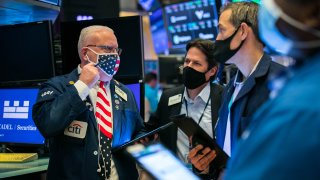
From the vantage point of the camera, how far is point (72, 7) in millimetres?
4992

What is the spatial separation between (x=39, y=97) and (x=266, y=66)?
139 cm

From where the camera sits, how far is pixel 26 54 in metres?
Answer: 3.73

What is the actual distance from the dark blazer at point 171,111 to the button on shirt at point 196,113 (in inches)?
1.4

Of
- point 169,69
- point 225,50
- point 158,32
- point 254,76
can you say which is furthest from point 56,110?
point 158,32

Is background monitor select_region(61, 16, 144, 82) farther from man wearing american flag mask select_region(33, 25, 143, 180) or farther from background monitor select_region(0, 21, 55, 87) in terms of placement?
man wearing american flag mask select_region(33, 25, 143, 180)

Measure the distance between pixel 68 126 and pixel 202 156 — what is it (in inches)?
35.8

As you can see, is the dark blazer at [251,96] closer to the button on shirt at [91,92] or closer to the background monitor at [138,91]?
the button on shirt at [91,92]

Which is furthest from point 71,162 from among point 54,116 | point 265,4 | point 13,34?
point 265,4

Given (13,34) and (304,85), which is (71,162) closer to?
(13,34)

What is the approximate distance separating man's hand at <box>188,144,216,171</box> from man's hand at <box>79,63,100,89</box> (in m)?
0.79

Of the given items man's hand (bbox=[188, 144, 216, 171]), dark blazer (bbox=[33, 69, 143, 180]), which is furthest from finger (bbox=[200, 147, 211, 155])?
dark blazer (bbox=[33, 69, 143, 180])

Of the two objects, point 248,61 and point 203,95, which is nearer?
point 248,61

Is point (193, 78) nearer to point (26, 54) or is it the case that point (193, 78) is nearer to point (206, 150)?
point (206, 150)

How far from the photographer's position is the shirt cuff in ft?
8.55
